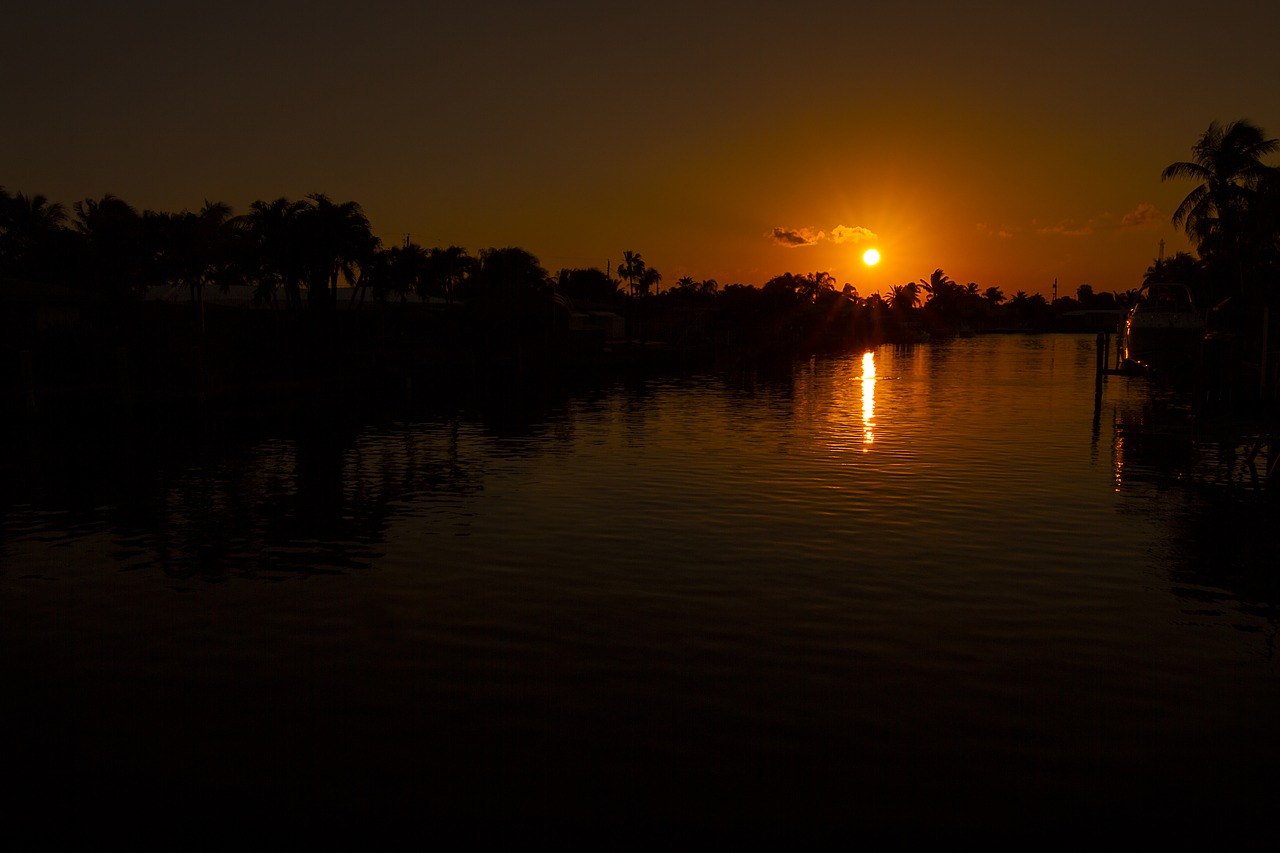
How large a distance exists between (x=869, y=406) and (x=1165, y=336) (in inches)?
482

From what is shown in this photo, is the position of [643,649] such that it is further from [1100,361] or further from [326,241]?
[326,241]

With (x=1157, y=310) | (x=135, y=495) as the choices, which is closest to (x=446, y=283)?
(x=1157, y=310)

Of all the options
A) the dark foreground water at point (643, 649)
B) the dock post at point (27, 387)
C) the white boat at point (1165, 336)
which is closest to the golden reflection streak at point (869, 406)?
the dark foreground water at point (643, 649)

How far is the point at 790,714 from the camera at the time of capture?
8648 mm

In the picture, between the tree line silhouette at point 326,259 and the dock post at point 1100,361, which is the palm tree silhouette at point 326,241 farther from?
the dock post at point 1100,361

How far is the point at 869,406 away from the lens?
136ft

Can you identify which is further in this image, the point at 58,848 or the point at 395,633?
the point at 395,633

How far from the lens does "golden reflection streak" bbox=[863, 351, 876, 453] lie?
97.8 feet

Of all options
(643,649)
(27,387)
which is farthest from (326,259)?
(643,649)

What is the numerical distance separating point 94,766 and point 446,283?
89.5 meters

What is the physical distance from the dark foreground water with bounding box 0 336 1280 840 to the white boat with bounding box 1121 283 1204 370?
21.4 m

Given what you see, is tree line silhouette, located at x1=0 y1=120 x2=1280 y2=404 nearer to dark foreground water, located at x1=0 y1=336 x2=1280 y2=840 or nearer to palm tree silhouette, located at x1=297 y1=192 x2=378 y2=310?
palm tree silhouette, located at x1=297 y1=192 x2=378 y2=310

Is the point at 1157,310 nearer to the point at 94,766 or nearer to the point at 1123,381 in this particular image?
the point at 1123,381

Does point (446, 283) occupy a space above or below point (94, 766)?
above
